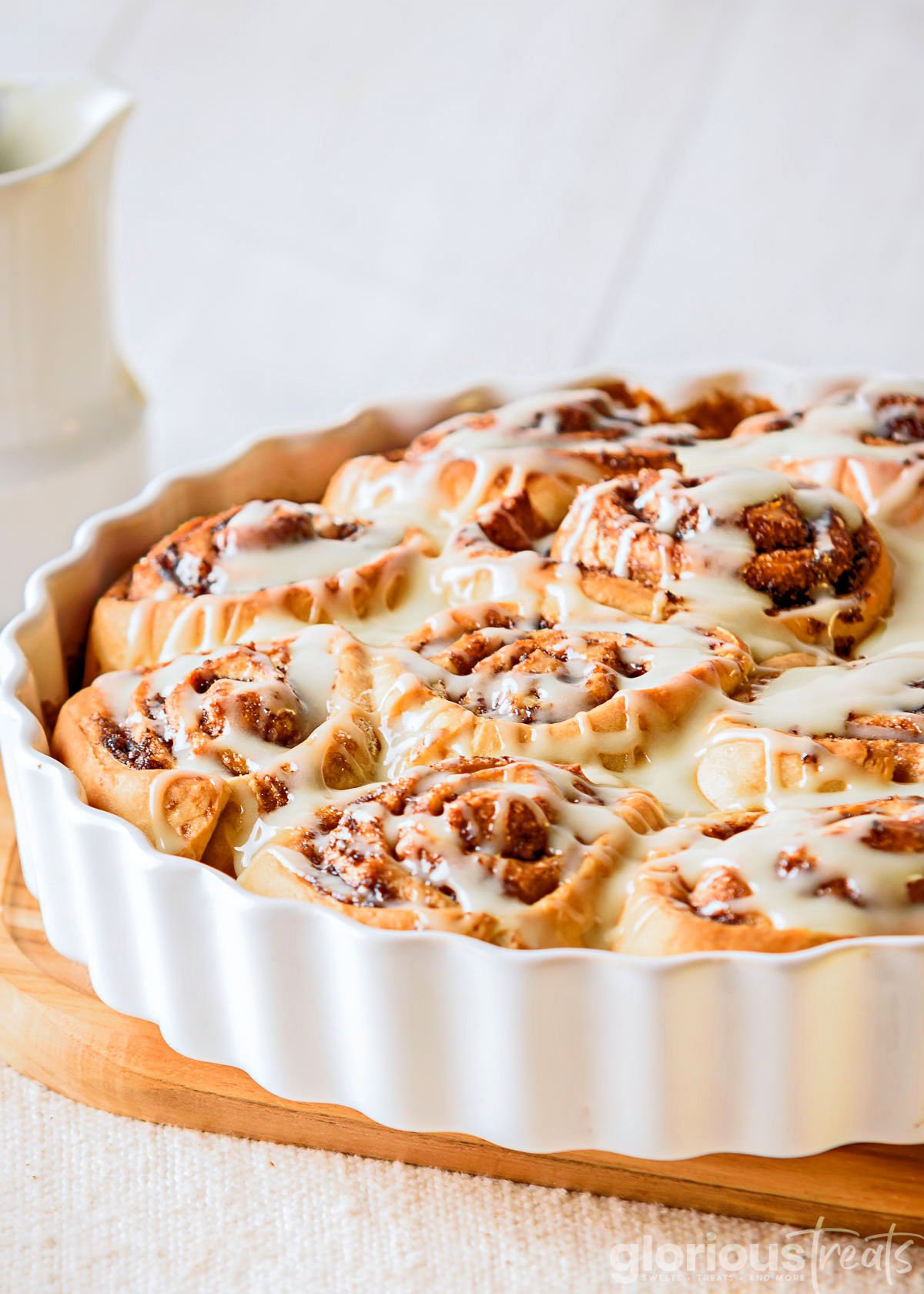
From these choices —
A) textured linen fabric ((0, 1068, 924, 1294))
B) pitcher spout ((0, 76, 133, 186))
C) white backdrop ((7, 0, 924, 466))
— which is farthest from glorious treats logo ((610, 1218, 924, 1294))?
white backdrop ((7, 0, 924, 466))

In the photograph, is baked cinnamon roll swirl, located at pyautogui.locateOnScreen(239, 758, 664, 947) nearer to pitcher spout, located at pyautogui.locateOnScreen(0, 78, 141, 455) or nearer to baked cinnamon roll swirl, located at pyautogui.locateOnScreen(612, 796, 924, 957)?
baked cinnamon roll swirl, located at pyautogui.locateOnScreen(612, 796, 924, 957)

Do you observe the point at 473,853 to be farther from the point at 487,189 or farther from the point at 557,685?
the point at 487,189

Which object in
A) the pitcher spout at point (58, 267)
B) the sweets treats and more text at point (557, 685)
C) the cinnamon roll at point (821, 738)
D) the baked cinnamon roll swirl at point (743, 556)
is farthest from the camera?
the pitcher spout at point (58, 267)

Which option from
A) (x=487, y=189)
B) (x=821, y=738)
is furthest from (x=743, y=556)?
(x=487, y=189)

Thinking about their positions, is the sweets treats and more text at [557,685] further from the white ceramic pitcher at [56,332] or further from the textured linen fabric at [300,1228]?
the white ceramic pitcher at [56,332]

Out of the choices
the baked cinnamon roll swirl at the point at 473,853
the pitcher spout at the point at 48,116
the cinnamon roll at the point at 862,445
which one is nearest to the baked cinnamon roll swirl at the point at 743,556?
the cinnamon roll at the point at 862,445

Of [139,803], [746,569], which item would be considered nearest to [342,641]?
[139,803]

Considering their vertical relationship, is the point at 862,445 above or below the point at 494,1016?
above
